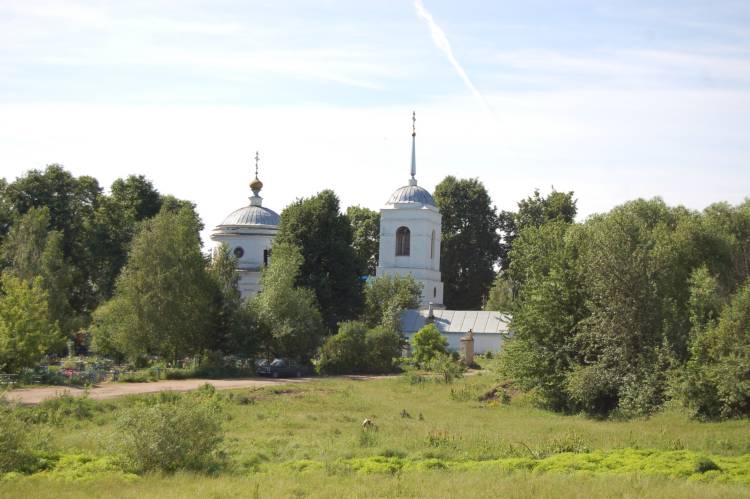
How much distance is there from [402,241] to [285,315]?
967 inches

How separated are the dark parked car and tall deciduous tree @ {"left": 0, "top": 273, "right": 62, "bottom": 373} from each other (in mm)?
10210

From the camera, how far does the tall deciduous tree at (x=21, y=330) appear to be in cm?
3694

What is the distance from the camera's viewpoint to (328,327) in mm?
56438

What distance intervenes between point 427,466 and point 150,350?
29793 mm

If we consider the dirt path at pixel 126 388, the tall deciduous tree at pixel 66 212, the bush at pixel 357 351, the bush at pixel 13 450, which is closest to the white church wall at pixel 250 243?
the tall deciduous tree at pixel 66 212

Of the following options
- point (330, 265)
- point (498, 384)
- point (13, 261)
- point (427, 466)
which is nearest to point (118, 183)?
point (13, 261)

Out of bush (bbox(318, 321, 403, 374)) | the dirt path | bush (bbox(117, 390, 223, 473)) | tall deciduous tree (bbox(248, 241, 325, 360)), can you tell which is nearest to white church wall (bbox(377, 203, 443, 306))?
bush (bbox(318, 321, 403, 374))

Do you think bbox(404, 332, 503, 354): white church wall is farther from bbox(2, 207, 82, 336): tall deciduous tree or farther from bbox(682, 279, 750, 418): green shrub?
bbox(682, 279, 750, 418): green shrub

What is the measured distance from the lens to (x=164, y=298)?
4512 cm

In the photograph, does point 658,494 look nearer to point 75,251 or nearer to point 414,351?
point 414,351

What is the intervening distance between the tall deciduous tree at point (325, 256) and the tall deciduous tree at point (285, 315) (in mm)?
6173

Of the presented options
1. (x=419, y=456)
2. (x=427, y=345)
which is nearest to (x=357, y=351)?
(x=427, y=345)

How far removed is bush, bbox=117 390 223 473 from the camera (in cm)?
1942

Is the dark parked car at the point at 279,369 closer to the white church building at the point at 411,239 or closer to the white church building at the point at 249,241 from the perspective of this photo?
the white church building at the point at 249,241
